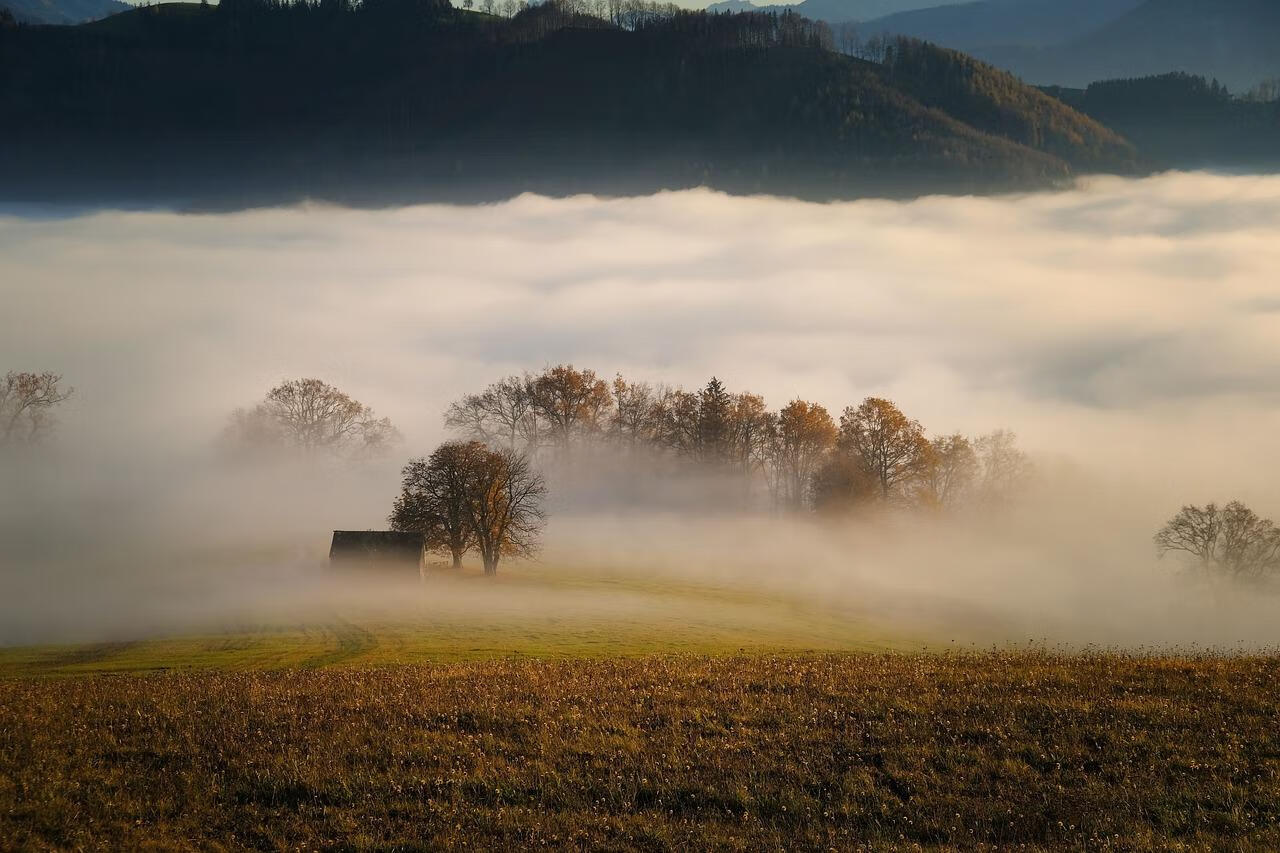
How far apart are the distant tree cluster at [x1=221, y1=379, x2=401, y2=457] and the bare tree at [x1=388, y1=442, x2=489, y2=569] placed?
169 feet

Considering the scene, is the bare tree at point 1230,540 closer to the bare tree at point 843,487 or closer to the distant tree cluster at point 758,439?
the distant tree cluster at point 758,439

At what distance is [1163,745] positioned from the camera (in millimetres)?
17859

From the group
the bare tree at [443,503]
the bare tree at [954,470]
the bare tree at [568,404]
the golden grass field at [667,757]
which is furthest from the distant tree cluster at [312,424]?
the golden grass field at [667,757]

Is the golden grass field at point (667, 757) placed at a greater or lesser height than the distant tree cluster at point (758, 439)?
lesser

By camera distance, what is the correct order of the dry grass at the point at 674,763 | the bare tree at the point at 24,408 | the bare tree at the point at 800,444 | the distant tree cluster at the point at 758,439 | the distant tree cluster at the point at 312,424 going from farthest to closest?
1. the distant tree cluster at the point at 312,424
2. the bare tree at the point at 24,408
3. the bare tree at the point at 800,444
4. the distant tree cluster at the point at 758,439
5. the dry grass at the point at 674,763

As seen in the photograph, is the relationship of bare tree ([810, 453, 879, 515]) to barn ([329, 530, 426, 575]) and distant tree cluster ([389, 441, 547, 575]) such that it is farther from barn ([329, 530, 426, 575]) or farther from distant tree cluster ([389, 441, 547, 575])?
barn ([329, 530, 426, 575])

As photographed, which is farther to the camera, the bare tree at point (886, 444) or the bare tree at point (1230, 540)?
the bare tree at point (886, 444)

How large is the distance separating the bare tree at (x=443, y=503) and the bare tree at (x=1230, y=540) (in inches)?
2812

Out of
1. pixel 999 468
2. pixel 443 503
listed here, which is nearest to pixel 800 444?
pixel 999 468

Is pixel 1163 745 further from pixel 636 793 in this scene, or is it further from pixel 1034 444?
pixel 1034 444

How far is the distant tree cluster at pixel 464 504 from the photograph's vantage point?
80.1m

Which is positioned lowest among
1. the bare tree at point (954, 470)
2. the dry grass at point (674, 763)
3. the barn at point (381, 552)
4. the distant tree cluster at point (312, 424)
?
the dry grass at point (674, 763)

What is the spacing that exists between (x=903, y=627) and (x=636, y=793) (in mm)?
54246

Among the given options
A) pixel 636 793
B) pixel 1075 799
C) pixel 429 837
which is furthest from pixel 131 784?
pixel 1075 799
